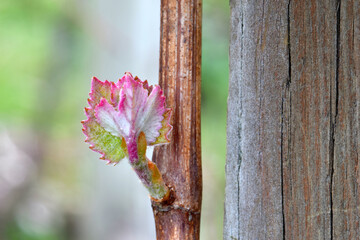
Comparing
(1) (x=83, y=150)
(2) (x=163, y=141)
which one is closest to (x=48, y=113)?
(1) (x=83, y=150)

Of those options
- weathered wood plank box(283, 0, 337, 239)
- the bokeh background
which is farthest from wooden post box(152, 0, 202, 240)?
the bokeh background

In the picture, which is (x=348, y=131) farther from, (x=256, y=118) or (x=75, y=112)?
(x=75, y=112)

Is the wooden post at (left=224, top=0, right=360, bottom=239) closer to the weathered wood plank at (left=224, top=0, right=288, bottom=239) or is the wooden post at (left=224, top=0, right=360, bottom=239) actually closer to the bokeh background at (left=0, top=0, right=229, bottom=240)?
the weathered wood plank at (left=224, top=0, right=288, bottom=239)

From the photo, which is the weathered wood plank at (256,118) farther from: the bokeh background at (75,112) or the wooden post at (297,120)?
the bokeh background at (75,112)

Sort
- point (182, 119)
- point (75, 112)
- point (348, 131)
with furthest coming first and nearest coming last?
point (75, 112)
point (182, 119)
point (348, 131)

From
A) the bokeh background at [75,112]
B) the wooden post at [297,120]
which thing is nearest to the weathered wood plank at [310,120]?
the wooden post at [297,120]

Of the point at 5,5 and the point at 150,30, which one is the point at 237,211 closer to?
the point at 150,30

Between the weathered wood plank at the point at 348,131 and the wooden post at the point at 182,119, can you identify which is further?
the wooden post at the point at 182,119


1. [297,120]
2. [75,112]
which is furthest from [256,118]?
[75,112]
